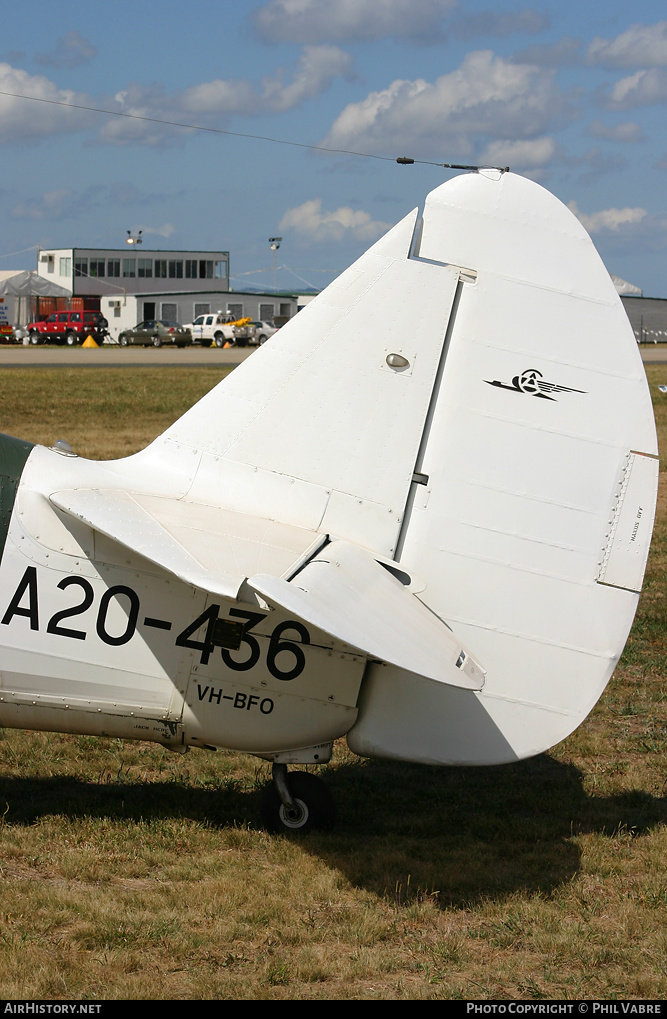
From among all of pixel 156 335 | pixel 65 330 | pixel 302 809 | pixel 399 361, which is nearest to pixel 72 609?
pixel 302 809

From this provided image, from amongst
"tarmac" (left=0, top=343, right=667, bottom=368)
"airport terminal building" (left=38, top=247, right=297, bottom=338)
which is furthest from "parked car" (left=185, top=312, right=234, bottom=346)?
"airport terminal building" (left=38, top=247, right=297, bottom=338)

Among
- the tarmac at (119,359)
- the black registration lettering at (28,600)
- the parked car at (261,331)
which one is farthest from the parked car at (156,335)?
the black registration lettering at (28,600)

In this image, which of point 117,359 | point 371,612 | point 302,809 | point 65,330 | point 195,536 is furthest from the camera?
point 65,330

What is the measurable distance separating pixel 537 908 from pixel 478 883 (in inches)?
15.0

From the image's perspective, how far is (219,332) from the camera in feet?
197

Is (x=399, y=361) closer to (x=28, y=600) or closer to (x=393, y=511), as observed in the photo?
(x=393, y=511)

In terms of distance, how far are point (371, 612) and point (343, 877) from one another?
1717 mm

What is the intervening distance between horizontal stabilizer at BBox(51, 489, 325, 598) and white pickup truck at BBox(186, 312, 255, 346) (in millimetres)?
54871

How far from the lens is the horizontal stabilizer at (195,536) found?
14.9 feet

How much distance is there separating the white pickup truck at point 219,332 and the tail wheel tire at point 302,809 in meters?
54.8

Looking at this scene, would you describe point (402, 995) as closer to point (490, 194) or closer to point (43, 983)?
point (43, 983)

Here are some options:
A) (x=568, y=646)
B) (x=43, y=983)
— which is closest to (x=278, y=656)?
(x=568, y=646)

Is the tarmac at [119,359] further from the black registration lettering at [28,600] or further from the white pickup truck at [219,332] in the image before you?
the black registration lettering at [28,600]

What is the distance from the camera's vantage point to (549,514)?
18.0 ft
